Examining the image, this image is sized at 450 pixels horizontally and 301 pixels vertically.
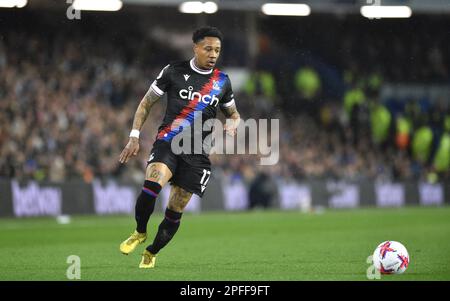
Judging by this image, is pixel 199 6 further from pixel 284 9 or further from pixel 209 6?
pixel 284 9

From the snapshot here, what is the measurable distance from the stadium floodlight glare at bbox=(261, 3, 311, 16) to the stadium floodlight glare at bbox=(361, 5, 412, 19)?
2.27 m

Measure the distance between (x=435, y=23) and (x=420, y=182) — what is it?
8.85 meters

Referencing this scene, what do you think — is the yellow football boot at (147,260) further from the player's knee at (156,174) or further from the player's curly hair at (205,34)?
the player's curly hair at (205,34)

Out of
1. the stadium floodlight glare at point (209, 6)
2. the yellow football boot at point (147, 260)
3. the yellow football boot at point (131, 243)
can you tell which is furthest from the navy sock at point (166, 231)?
the stadium floodlight glare at point (209, 6)

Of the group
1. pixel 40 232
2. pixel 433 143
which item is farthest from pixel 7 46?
pixel 433 143

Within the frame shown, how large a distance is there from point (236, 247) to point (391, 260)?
5059mm

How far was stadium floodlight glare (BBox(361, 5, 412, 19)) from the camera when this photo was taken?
31.8m

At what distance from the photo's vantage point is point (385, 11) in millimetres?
32062

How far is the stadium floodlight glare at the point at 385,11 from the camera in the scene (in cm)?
3175

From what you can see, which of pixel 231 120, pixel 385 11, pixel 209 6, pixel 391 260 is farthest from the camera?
pixel 385 11

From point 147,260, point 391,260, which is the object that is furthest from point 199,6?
point 391,260

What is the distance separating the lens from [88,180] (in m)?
25.0

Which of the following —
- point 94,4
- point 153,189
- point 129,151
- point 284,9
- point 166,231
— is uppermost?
point 284,9

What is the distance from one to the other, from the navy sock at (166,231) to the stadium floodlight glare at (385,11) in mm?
21310
